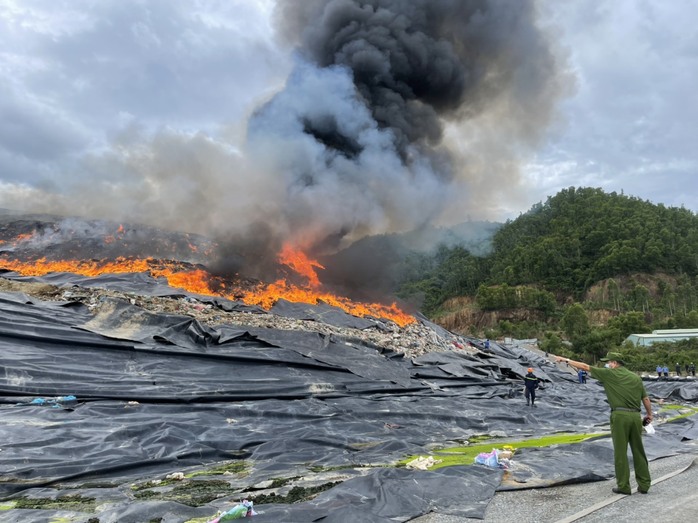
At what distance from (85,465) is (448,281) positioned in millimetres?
79429

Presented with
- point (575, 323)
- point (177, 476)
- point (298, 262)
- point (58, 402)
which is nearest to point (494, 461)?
point (177, 476)

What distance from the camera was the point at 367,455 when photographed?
6887 millimetres

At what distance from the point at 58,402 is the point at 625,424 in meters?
8.93

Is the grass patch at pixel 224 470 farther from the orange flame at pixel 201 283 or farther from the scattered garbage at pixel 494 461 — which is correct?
the orange flame at pixel 201 283

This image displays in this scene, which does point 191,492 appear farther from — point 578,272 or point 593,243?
point 593,243

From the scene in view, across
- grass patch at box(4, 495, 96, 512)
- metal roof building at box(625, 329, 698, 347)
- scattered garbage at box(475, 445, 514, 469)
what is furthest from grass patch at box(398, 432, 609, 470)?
metal roof building at box(625, 329, 698, 347)

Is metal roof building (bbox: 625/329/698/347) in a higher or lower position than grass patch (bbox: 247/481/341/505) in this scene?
higher

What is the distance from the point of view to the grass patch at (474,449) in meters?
6.47

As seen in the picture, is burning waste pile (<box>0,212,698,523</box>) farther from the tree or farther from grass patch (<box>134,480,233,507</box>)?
the tree

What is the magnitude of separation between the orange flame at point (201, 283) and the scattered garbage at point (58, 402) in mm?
9318

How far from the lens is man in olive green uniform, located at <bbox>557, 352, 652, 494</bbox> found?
14.7ft

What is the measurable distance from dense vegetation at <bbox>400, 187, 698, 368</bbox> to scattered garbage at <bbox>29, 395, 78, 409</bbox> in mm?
47779

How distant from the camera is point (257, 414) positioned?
8703 millimetres

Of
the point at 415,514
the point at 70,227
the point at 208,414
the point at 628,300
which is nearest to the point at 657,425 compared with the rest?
the point at 415,514
